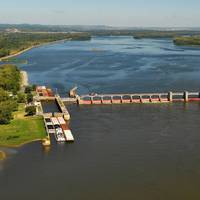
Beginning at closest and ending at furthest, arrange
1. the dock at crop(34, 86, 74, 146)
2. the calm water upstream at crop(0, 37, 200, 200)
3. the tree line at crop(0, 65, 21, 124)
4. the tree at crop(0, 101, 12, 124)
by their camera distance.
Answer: the calm water upstream at crop(0, 37, 200, 200) < the dock at crop(34, 86, 74, 146) < the tree at crop(0, 101, 12, 124) < the tree line at crop(0, 65, 21, 124)

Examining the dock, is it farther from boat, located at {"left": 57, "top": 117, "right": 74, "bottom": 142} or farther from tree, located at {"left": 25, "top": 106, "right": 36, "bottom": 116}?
tree, located at {"left": 25, "top": 106, "right": 36, "bottom": 116}

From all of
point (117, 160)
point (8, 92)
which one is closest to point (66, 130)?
point (117, 160)

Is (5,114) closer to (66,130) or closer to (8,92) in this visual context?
(66,130)

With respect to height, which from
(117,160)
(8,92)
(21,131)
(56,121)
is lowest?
(117,160)

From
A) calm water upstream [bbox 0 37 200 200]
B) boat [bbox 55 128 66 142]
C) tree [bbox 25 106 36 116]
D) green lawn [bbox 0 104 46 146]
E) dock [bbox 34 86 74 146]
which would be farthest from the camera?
tree [bbox 25 106 36 116]

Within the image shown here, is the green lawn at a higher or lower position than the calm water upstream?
higher

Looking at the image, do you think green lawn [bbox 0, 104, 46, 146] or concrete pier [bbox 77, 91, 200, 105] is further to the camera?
concrete pier [bbox 77, 91, 200, 105]

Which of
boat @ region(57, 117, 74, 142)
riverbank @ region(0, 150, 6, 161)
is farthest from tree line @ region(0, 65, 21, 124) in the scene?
riverbank @ region(0, 150, 6, 161)

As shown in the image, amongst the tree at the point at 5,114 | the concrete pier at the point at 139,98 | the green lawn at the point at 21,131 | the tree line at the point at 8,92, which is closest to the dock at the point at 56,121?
the green lawn at the point at 21,131

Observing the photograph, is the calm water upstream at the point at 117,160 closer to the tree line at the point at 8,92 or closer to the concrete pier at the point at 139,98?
the concrete pier at the point at 139,98
